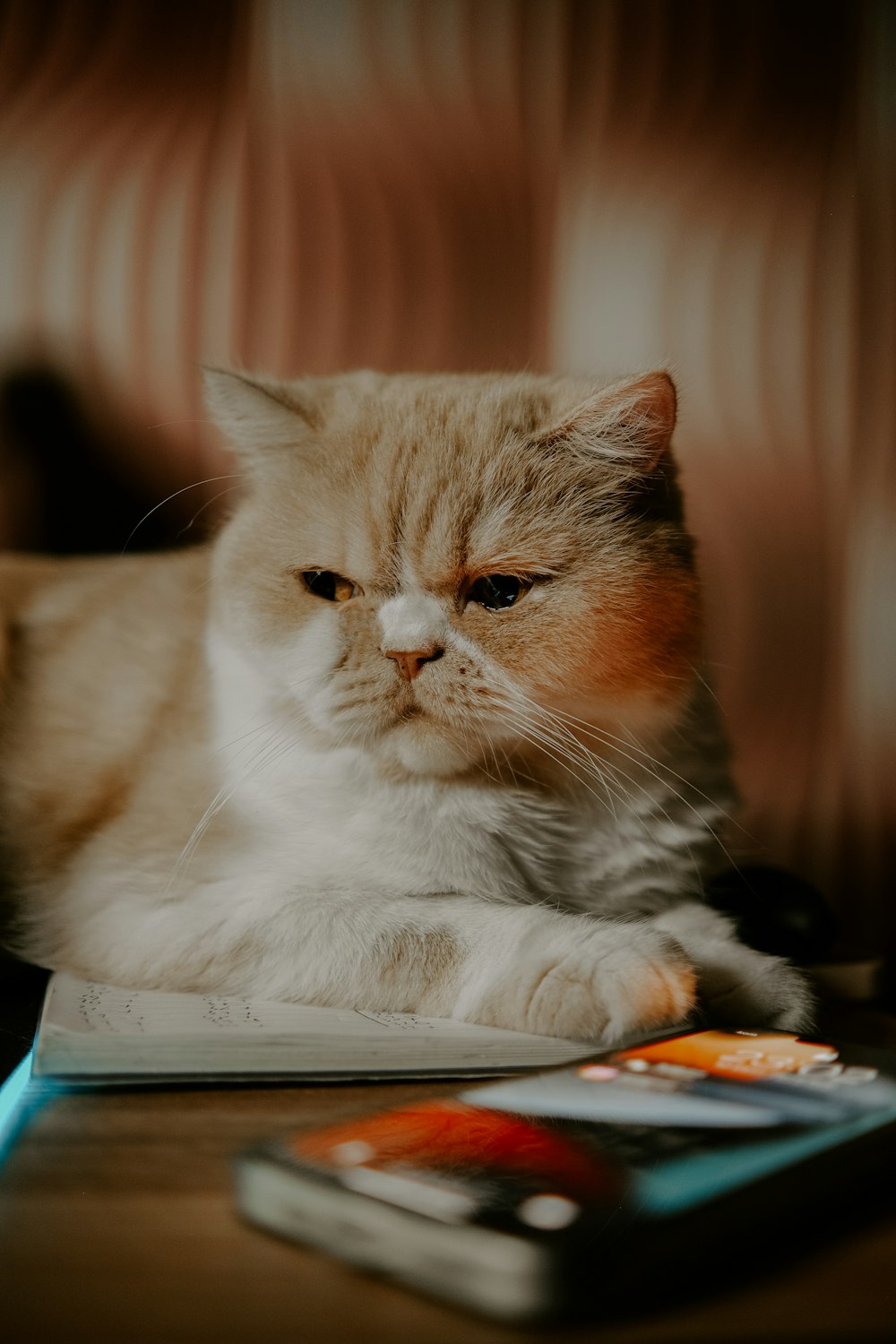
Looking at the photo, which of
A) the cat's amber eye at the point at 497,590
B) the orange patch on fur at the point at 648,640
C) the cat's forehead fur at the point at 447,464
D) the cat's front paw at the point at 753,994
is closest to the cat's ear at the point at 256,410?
the cat's forehead fur at the point at 447,464

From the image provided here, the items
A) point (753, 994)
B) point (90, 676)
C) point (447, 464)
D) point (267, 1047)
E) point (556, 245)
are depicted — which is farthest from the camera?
point (556, 245)

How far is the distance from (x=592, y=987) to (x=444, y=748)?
0.30 m

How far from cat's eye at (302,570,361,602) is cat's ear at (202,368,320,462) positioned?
0.59ft

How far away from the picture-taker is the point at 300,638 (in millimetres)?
1189

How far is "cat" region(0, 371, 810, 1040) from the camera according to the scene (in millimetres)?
1072

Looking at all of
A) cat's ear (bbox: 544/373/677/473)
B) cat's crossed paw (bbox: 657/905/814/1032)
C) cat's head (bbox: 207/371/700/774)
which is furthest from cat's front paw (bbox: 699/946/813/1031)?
cat's ear (bbox: 544/373/677/473)

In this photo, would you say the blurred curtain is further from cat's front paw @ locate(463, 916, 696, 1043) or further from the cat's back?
cat's front paw @ locate(463, 916, 696, 1043)

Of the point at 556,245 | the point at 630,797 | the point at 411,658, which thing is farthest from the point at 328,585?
the point at 556,245

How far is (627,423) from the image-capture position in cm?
116

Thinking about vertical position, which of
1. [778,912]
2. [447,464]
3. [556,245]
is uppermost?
[556,245]

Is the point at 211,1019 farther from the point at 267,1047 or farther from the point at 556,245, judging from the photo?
the point at 556,245

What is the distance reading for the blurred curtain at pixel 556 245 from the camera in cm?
186

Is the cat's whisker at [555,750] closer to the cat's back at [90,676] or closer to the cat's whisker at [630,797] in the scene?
the cat's whisker at [630,797]

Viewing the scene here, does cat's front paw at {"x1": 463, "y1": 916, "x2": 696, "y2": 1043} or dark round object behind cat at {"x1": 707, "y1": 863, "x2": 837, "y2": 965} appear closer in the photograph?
cat's front paw at {"x1": 463, "y1": 916, "x2": 696, "y2": 1043}
